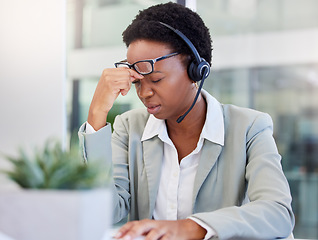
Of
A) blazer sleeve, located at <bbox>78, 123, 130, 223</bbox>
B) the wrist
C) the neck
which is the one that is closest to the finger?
the wrist

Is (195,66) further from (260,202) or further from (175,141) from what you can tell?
(260,202)

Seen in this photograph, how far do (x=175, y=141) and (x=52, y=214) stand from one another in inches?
43.4

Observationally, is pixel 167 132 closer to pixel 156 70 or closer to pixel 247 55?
pixel 156 70

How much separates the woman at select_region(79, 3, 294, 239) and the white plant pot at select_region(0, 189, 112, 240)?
72 cm

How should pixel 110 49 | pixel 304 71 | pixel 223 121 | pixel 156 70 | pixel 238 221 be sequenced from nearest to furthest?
1. pixel 238 221
2. pixel 156 70
3. pixel 223 121
4. pixel 304 71
5. pixel 110 49

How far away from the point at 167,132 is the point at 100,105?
34 centimetres

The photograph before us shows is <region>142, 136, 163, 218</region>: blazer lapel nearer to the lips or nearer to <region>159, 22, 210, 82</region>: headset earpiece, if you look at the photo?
the lips

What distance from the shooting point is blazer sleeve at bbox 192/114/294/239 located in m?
1.06

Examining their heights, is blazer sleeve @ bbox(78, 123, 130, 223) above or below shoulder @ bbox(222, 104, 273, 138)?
below

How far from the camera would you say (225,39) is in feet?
10.9

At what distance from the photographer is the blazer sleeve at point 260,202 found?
106cm

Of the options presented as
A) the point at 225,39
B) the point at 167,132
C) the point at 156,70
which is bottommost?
the point at 167,132

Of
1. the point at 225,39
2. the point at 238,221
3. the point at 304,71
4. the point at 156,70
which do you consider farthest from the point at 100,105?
the point at 304,71

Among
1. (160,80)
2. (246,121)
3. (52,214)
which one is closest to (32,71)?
(160,80)
